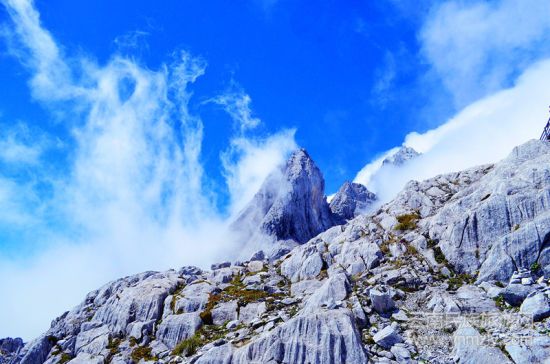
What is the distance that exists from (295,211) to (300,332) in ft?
363

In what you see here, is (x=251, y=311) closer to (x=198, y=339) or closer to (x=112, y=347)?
(x=198, y=339)

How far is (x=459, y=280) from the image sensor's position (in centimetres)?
4512

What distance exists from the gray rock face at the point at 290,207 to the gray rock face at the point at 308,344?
10188cm

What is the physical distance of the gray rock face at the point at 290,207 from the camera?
14412 cm

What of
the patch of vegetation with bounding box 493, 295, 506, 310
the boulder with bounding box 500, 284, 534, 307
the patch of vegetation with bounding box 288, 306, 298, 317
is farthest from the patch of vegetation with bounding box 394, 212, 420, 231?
the patch of vegetation with bounding box 288, 306, 298, 317

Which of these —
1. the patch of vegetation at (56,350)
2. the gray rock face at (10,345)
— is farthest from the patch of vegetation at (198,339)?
the gray rock face at (10,345)

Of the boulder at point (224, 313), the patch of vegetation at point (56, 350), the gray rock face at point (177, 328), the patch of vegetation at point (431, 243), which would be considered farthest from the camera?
the patch of vegetation at point (56, 350)

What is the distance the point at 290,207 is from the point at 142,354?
101661 millimetres

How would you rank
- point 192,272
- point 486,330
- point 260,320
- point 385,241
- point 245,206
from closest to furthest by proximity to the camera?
point 486,330
point 260,320
point 385,241
point 192,272
point 245,206

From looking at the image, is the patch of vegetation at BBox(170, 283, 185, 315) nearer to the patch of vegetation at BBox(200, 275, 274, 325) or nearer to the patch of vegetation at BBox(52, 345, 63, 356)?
the patch of vegetation at BBox(200, 275, 274, 325)

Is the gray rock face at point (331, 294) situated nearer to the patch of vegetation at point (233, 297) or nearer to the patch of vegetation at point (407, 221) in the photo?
the patch of vegetation at point (233, 297)

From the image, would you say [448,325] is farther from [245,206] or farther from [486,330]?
[245,206]

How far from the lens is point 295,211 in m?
148

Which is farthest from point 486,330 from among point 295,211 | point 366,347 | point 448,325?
point 295,211
